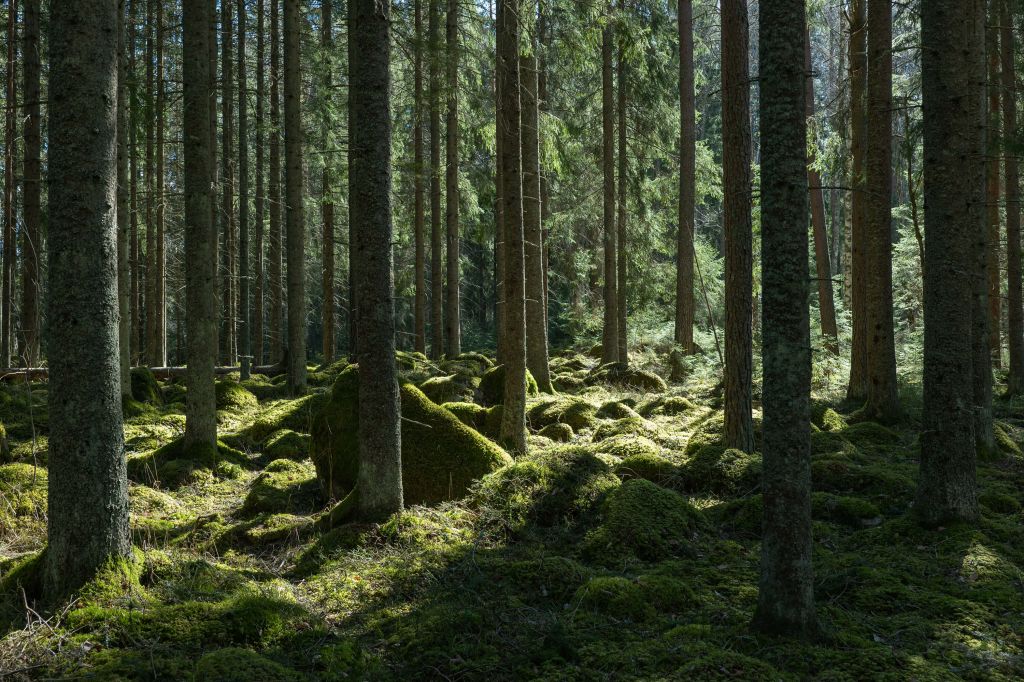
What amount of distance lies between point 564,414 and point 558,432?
83 cm

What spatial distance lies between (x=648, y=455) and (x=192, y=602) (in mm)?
5755

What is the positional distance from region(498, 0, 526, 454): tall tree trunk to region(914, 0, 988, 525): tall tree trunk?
439 centimetres

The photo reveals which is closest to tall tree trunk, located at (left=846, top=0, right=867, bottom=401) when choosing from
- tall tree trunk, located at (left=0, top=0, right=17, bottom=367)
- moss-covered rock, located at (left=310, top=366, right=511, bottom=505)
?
moss-covered rock, located at (left=310, top=366, right=511, bottom=505)

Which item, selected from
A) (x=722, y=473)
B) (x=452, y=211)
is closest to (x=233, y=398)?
(x=452, y=211)

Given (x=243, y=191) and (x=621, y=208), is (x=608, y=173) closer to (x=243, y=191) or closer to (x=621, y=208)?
(x=621, y=208)

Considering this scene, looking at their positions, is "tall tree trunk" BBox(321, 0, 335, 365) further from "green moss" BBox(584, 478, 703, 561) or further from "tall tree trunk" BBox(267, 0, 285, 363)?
"green moss" BBox(584, 478, 703, 561)

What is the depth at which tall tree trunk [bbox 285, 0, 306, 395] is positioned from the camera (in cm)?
1290

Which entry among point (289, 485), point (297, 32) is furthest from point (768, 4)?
point (297, 32)

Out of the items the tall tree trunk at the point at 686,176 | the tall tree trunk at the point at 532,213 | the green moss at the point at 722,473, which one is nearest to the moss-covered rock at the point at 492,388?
the tall tree trunk at the point at 532,213

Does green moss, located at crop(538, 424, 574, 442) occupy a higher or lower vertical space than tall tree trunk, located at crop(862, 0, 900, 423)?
lower

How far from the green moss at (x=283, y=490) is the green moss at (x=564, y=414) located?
4.12 meters

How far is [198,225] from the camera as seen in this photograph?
8898mm

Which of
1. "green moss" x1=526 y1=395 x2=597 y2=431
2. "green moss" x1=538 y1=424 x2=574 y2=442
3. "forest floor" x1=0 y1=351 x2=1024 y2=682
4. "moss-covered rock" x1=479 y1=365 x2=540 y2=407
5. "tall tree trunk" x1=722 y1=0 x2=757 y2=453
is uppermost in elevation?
"tall tree trunk" x1=722 y1=0 x2=757 y2=453

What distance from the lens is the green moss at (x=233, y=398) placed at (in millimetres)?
13461
